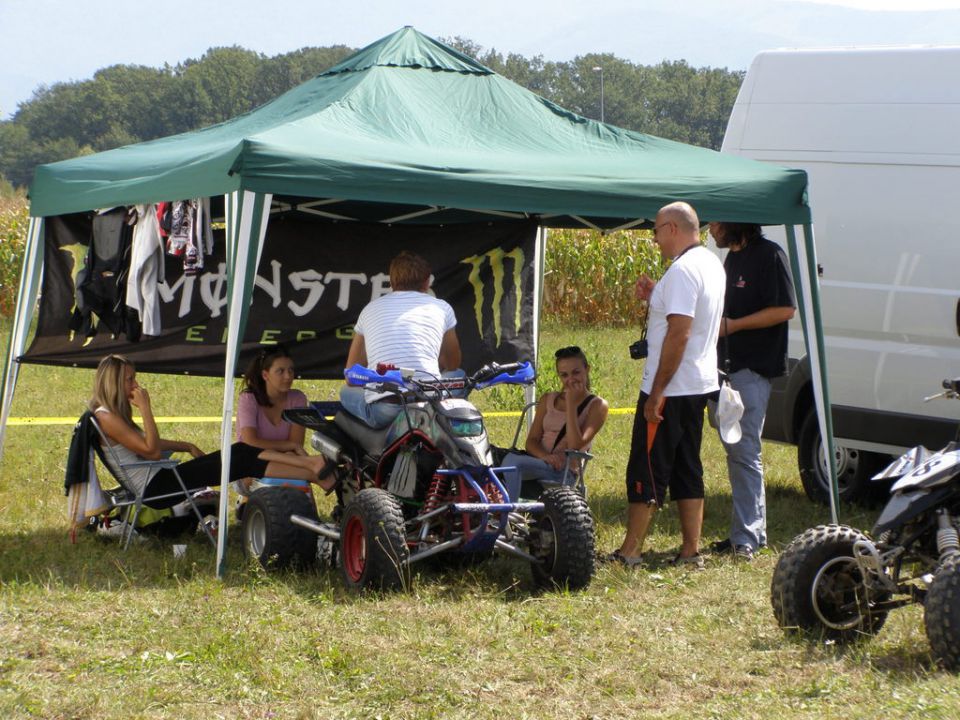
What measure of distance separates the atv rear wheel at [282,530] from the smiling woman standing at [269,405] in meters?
0.79

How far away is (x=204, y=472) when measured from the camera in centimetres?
726

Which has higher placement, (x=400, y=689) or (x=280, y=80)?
(x=280, y=80)

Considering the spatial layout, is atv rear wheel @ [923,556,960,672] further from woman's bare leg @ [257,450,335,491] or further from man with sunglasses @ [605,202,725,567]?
woman's bare leg @ [257,450,335,491]

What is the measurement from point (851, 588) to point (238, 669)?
234 cm

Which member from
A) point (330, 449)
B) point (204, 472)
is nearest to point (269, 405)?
point (204, 472)

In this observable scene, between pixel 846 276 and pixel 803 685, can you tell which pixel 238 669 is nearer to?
pixel 803 685

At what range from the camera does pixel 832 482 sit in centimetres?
720

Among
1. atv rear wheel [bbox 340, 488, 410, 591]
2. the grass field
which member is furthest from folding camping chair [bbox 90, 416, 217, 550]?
atv rear wheel [bbox 340, 488, 410, 591]

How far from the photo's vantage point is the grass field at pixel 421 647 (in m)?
4.54

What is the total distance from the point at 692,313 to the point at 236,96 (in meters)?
77.5

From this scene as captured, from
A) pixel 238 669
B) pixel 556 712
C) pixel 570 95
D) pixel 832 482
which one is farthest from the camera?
pixel 570 95

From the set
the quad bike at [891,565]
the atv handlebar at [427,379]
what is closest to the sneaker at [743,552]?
the atv handlebar at [427,379]

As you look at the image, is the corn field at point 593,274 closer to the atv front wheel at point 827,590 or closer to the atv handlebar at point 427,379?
the atv handlebar at point 427,379

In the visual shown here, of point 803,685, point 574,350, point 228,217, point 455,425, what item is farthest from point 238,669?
point 574,350
